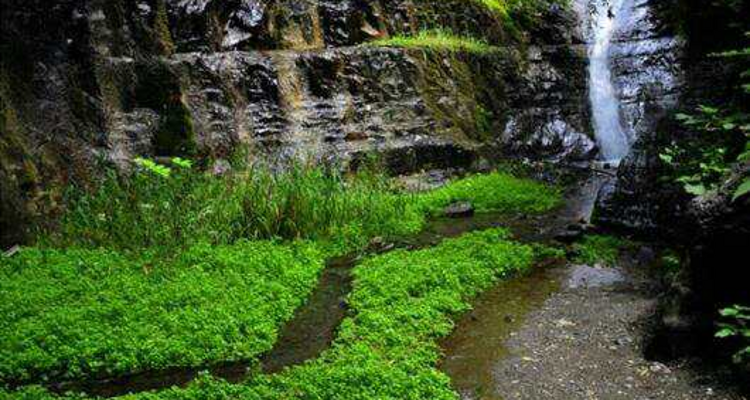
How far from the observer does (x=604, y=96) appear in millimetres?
18734

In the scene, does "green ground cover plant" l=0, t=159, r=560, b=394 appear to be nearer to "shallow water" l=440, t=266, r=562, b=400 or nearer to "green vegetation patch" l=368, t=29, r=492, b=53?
"shallow water" l=440, t=266, r=562, b=400

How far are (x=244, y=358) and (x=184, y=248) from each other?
311 centimetres

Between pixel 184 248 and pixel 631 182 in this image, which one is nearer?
pixel 184 248

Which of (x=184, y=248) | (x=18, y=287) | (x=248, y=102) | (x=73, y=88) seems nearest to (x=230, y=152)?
(x=248, y=102)

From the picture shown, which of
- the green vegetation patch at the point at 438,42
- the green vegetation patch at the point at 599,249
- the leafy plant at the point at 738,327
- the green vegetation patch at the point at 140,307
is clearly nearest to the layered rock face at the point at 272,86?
the green vegetation patch at the point at 438,42

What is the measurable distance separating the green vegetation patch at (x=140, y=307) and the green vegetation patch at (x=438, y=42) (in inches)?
362

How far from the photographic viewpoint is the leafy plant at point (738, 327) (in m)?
5.17

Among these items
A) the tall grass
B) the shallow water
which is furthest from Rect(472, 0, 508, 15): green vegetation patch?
the shallow water

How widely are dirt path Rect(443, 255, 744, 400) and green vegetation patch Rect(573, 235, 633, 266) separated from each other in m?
0.70

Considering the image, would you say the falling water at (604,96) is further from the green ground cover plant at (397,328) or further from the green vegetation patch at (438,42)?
the green ground cover plant at (397,328)

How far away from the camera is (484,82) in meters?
18.1

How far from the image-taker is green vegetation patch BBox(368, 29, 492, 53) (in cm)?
1686

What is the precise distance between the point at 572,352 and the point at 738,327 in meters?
1.57

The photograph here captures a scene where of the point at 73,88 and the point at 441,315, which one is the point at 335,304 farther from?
the point at 73,88
